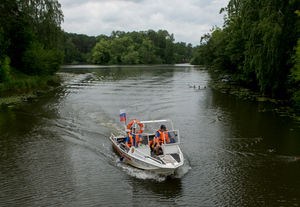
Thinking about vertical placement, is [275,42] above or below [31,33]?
below

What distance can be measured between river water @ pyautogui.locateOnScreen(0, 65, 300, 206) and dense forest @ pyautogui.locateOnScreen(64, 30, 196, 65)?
3986 inches

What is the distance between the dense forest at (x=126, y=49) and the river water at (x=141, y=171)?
10125 cm

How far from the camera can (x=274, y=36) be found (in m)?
23.8

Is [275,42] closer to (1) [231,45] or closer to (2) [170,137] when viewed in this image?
(1) [231,45]

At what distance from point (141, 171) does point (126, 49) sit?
123896 millimetres

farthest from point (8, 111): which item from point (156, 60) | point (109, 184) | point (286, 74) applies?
point (156, 60)

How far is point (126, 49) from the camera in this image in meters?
132

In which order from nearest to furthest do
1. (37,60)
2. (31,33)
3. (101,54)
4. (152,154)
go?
1. (152,154)
2. (37,60)
3. (31,33)
4. (101,54)

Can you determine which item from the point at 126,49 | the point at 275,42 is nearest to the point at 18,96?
the point at 275,42

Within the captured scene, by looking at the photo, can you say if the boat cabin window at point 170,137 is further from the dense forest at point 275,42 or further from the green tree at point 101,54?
the green tree at point 101,54

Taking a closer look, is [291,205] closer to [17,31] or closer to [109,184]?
[109,184]

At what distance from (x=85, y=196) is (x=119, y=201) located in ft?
4.88

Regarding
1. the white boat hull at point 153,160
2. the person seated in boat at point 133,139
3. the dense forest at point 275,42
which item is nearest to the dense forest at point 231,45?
the dense forest at point 275,42

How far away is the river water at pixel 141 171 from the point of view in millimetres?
10664
